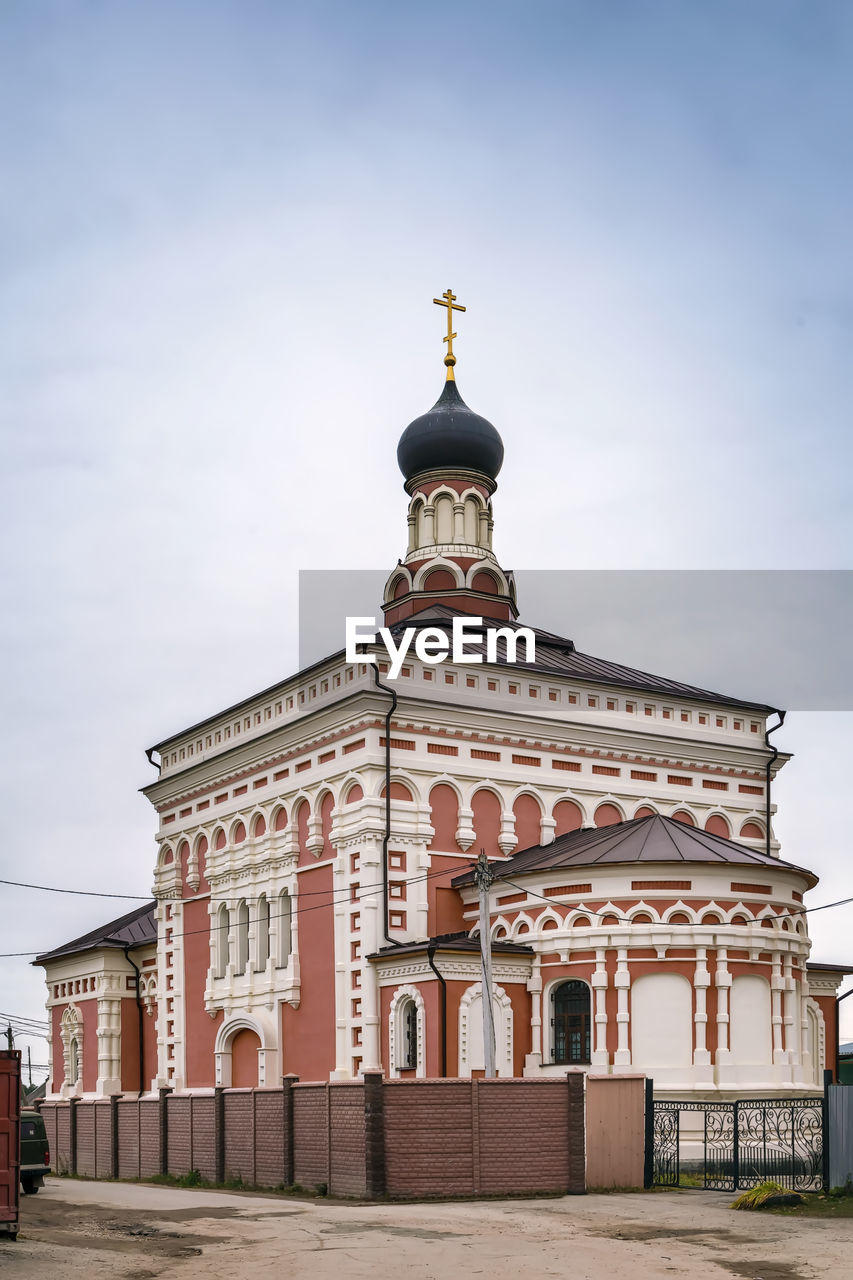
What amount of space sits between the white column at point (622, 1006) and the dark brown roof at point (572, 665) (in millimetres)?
7377

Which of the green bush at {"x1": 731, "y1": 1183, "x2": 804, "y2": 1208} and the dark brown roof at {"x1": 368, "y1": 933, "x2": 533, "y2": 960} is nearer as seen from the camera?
the green bush at {"x1": 731, "y1": 1183, "x2": 804, "y2": 1208}

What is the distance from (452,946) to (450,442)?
15.7 metres

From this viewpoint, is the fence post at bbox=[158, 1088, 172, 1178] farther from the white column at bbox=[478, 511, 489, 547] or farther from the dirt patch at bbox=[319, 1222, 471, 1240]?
the white column at bbox=[478, 511, 489, 547]

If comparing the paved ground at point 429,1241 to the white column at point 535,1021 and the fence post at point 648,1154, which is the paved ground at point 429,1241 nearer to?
the fence post at point 648,1154

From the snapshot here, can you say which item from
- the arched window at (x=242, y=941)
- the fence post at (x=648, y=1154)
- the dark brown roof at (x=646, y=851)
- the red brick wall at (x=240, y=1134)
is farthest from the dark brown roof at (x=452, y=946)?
the fence post at (x=648, y=1154)

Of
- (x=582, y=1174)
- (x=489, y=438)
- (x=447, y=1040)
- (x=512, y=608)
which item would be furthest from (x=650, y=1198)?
(x=489, y=438)

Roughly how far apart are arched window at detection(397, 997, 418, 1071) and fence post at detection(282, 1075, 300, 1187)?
Answer: 15.2 ft

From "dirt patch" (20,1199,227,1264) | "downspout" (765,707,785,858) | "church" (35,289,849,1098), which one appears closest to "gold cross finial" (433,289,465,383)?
"church" (35,289,849,1098)

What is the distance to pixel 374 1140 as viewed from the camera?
19062mm

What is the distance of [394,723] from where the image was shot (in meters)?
28.2

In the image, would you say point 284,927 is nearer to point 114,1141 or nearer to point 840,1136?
point 114,1141

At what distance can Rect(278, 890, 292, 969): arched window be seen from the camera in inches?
1179

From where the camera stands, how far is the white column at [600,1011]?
2427 centimetres

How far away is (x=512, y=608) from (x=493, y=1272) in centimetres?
2453
